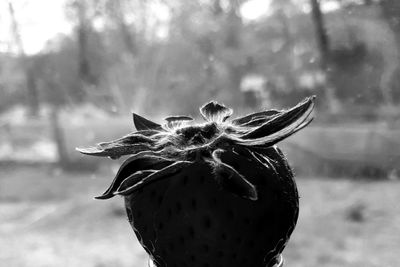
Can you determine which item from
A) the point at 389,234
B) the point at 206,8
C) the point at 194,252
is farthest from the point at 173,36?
the point at 194,252

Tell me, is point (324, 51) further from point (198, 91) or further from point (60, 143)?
point (60, 143)

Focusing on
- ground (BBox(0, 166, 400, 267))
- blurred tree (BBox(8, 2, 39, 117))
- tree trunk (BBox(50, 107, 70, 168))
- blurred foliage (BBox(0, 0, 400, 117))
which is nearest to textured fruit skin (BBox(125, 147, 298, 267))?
ground (BBox(0, 166, 400, 267))

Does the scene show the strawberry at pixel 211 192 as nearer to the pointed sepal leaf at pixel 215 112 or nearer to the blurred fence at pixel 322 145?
the pointed sepal leaf at pixel 215 112

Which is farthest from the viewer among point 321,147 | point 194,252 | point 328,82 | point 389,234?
point 321,147

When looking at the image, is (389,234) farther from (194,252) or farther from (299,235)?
(194,252)

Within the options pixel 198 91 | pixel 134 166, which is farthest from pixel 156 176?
pixel 198 91

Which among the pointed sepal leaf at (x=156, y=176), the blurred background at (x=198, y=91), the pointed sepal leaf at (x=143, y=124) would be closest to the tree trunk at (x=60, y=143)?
the blurred background at (x=198, y=91)

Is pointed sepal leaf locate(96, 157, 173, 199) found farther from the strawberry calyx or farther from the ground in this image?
the ground
